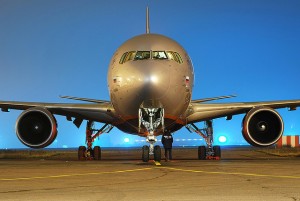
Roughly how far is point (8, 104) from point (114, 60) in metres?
5.27

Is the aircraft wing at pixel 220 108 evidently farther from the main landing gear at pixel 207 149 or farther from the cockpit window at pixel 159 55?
the cockpit window at pixel 159 55

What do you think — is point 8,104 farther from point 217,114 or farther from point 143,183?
point 143,183

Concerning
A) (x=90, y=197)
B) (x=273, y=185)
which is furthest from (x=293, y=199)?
(x=90, y=197)

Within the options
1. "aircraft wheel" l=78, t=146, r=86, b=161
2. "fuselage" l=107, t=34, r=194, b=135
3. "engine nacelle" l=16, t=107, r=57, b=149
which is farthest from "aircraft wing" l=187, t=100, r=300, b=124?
"engine nacelle" l=16, t=107, r=57, b=149

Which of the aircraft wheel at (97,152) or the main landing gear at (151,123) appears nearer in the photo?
the main landing gear at (151,123)

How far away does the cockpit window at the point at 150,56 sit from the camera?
16.8 metres

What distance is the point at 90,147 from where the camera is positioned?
22.2m

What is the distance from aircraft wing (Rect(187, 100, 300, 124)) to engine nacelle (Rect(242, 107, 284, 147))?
764mm

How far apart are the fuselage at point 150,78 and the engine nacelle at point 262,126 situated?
2471 millimetres

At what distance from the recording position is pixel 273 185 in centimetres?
850

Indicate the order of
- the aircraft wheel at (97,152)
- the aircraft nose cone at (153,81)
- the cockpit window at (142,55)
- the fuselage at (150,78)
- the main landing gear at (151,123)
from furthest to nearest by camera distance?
the aircraft wheel at (97,152), the cockpit window at (142,55), the fuselage at (150,78), the main landing gear at (151,123), the aircraft nose cone at (153,81)

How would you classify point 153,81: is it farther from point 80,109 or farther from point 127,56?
point 80,109

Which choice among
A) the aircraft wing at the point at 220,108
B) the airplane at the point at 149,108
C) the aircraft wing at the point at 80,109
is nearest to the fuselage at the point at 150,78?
the airplane at the point at 149,108

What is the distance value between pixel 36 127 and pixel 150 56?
18.7 feet
